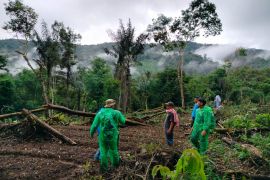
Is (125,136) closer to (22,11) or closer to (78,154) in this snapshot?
(78,154)

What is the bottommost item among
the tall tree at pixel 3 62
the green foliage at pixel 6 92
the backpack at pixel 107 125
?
the green foliage at pixel 6 92

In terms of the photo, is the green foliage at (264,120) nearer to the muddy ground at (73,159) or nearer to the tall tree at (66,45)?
the muddy ground at (73,159)

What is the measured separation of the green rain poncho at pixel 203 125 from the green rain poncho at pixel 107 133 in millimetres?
2321

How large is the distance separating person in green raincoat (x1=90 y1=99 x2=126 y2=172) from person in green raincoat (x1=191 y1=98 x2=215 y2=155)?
2.31 meters

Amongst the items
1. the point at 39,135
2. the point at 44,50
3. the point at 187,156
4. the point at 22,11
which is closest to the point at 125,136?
the point at 39,135

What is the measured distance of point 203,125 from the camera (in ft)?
29.4

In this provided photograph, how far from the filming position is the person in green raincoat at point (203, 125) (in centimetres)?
888

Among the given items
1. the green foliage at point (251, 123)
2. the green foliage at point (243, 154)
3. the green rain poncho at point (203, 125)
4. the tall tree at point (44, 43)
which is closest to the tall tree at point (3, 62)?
the tall tree at point (44, 43)

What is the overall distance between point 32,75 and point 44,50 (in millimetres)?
25123

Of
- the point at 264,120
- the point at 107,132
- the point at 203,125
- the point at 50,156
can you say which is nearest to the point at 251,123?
the point at 264,120

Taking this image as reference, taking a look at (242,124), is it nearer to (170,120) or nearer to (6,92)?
(170,120)

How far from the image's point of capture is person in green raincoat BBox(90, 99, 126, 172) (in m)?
7.52

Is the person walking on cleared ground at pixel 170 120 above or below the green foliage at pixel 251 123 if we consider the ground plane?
above

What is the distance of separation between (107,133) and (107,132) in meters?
0.02
